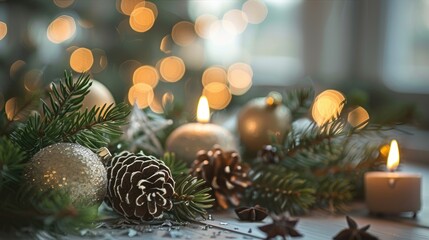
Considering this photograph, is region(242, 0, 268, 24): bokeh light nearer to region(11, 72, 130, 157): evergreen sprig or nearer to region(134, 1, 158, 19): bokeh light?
region(134, 1, 158, 19): bokeh light

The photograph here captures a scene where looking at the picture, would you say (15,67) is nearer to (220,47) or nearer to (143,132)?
(143,132)

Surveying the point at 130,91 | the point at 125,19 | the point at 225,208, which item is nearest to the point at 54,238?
the point at 225,208

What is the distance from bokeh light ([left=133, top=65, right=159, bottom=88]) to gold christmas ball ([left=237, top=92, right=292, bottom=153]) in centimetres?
86

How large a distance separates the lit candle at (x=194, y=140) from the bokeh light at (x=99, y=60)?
92 cm

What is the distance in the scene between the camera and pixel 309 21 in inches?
89.9

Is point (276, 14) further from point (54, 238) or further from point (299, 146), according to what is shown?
point (54, 238)

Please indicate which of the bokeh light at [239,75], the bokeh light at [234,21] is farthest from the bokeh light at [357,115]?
the bokeh light at [234,21]

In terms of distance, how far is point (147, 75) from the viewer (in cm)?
177

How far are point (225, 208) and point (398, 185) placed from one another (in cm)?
20

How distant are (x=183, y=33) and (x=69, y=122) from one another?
1183mm

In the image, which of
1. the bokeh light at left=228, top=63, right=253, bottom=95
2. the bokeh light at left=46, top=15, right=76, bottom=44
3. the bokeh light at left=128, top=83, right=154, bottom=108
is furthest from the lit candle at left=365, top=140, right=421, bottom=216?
the bokeh light at left=228, top=63, right=253, bottom=95

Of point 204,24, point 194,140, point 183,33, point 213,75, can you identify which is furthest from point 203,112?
point 204,24

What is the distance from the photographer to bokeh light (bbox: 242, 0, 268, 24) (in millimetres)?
2336

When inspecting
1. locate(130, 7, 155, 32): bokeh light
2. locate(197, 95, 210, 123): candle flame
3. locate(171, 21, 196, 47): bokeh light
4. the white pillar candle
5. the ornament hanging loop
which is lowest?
the white pillar candle
